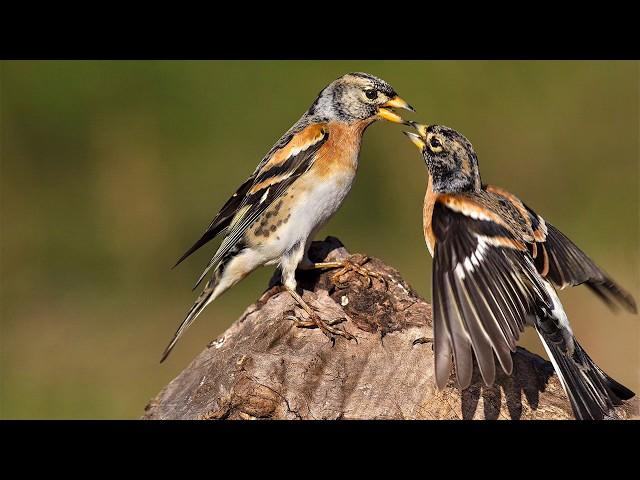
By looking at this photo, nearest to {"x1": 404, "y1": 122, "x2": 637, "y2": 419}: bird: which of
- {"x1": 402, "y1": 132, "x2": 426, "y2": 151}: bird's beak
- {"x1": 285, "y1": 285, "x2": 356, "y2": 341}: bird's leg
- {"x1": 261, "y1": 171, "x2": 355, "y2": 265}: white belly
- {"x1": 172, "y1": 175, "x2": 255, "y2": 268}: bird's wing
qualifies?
{"x1": 402, "y1": 132, "x2": 426, "y2": 151}: bird's beak

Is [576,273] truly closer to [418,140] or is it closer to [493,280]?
[493,280]

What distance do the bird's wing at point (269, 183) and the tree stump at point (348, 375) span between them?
737 mm

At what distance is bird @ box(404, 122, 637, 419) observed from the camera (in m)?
4.55

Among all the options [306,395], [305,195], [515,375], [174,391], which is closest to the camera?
[306,395]

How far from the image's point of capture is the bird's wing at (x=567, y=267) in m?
5.44

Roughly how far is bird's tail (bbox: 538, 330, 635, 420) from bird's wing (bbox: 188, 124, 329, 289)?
1.83 metres

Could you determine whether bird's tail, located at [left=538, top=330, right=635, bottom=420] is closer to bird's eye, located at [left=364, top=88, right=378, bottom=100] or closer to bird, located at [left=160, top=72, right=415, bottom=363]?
bird, located at [left=160, top=72, right=415, bottom=363]

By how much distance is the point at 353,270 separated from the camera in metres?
5.47

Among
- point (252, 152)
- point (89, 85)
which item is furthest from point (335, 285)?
point (89, 85)

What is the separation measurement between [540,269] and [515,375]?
796 mm

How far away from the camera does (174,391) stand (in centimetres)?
516

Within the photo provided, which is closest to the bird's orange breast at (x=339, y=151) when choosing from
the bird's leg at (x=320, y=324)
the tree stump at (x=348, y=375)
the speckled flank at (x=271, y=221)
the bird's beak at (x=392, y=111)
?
the bird's beak at (x=392, y=111)

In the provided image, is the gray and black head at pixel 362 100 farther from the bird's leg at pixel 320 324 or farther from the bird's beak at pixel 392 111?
the bird's leg at pixel 320 324

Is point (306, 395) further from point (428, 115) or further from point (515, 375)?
point (428, 115)
